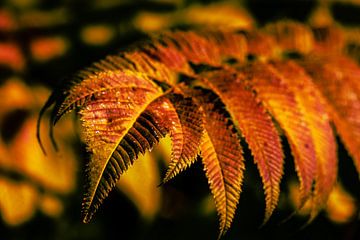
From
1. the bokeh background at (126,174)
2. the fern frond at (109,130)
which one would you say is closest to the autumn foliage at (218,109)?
the fern frond at (109,130)

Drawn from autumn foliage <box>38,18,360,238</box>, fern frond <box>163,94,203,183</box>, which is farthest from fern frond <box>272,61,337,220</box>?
fern frond <box>163,94,203,183</box>

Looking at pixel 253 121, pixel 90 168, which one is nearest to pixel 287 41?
pixel 253 121

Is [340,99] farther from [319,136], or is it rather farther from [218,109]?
[218,109]

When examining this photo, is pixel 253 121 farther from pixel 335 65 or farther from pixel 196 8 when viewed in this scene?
pixel 196 8

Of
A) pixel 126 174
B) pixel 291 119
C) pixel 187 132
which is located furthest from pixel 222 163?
pixel 126 174

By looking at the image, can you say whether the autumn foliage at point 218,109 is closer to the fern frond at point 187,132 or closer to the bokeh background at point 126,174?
the fern frond at point 187,132

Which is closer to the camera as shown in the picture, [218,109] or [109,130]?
[109,130]

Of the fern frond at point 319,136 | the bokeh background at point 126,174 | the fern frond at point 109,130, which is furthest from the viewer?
the bokeh background at point 126,174

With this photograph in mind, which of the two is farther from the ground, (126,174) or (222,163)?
(222,163)
